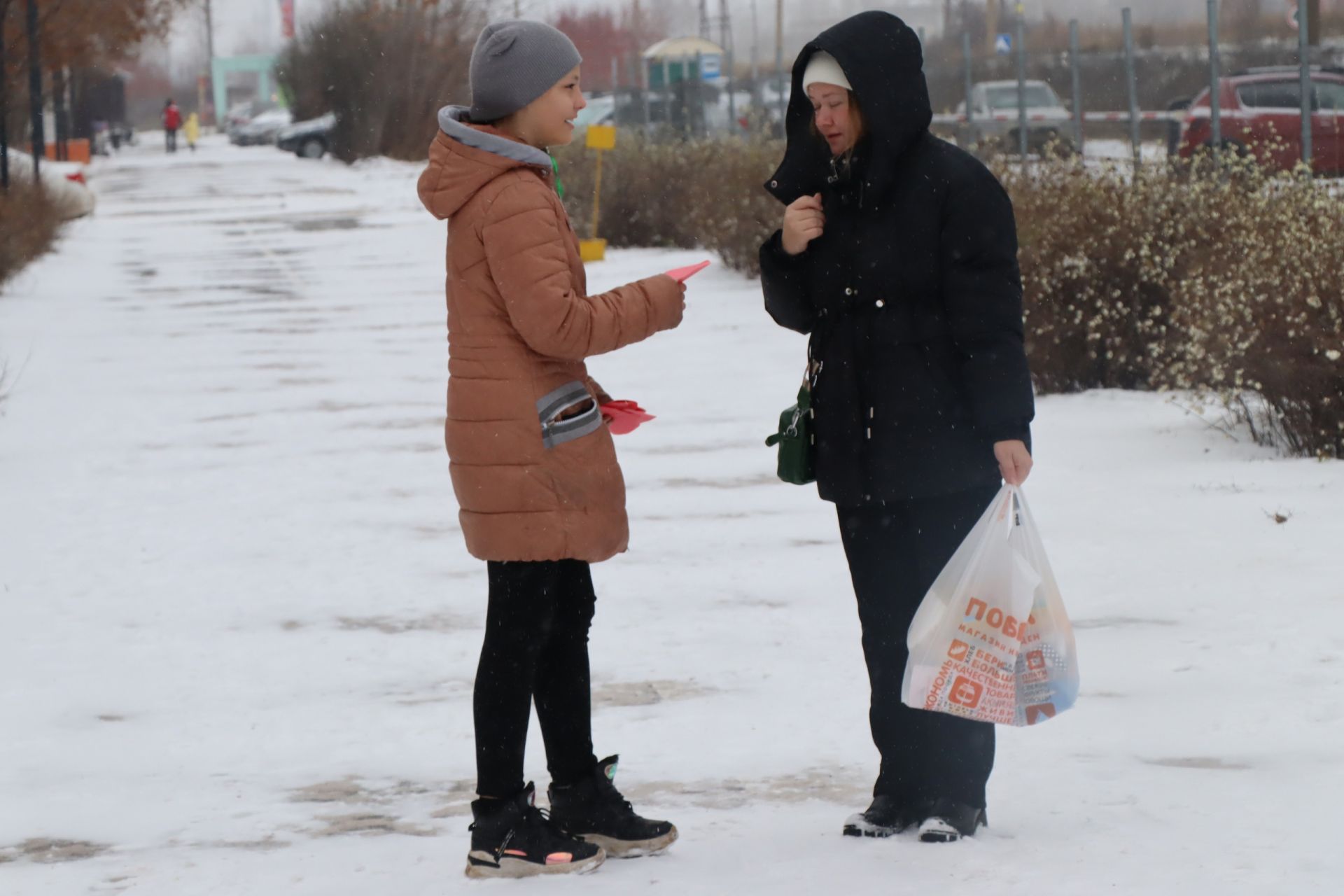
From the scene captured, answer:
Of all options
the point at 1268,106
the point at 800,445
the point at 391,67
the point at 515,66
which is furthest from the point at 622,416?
the point at 391,67

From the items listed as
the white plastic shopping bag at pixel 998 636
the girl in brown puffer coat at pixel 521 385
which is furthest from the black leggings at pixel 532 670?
the white plastic shopping bag at pixel 998 636

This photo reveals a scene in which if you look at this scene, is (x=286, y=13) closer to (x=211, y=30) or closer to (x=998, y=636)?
(x=211, y=30)

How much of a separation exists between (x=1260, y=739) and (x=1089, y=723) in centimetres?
40

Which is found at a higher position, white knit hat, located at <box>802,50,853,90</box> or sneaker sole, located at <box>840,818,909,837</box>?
white knit hat, located at <box>802,50,853,90</box>

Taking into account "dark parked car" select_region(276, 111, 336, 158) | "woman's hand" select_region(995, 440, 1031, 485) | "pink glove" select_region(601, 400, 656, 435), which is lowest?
"woman's hand" select_region(995, 440, 1031, 485)

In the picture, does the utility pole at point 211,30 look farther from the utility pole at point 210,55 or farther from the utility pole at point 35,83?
the utility pole at point 35,83

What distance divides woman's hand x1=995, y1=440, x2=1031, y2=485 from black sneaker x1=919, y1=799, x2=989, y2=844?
67cm

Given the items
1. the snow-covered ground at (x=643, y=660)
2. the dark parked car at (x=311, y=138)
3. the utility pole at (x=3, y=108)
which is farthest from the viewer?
the dark parked car at (x=311, y=138)

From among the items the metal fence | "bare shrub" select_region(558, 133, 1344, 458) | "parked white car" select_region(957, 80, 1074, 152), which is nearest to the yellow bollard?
the metal fence

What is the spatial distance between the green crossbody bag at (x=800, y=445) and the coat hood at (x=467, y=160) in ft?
2.39

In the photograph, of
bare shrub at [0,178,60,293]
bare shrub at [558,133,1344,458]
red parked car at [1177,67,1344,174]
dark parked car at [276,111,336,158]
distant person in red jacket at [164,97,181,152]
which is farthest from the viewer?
distant person in red jacket at [164,97,181,152]

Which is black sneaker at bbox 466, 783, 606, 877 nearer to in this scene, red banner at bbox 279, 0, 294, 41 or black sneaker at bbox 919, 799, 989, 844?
black sneaker at bbox 919, 799, 989, 844

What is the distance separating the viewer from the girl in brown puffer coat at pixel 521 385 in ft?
11.0

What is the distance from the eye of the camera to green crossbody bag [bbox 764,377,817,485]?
3.74 metres
